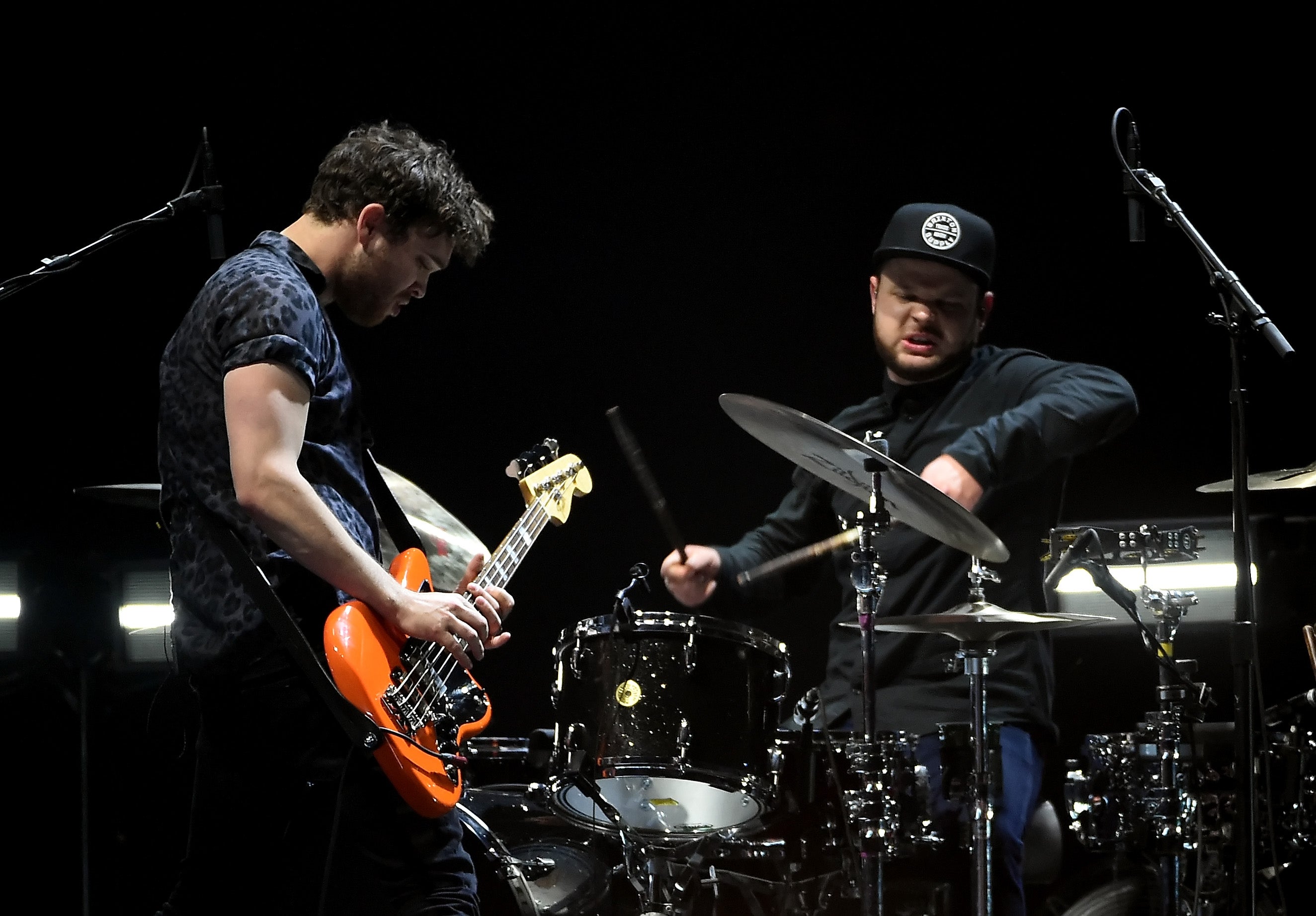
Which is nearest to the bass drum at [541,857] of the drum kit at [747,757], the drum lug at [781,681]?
the drum kit at [747,757]

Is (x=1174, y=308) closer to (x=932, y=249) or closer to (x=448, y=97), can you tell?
(x=932, y=249)

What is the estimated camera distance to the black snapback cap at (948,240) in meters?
3.56

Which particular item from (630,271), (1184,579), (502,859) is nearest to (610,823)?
(502,859)

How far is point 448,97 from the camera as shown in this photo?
5.18 m

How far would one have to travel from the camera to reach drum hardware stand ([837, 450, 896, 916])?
290cm

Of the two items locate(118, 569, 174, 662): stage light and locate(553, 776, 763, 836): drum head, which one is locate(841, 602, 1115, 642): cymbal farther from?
locate(118, 569, 174, 662): stage light

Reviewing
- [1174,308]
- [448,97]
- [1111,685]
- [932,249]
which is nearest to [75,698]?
[448,97]

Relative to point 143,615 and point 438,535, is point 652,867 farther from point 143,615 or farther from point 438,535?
point 143,615

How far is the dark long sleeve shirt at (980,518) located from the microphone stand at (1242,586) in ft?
1.59

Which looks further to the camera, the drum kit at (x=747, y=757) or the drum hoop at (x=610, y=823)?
the drum hoop at (x=610, y=823)

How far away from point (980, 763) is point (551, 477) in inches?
54.4

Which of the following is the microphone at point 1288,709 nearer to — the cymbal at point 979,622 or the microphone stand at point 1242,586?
the microphone stand at point 1242,586

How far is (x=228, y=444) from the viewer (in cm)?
218

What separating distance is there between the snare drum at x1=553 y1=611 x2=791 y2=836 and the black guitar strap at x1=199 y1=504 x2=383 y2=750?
4.38 ft
